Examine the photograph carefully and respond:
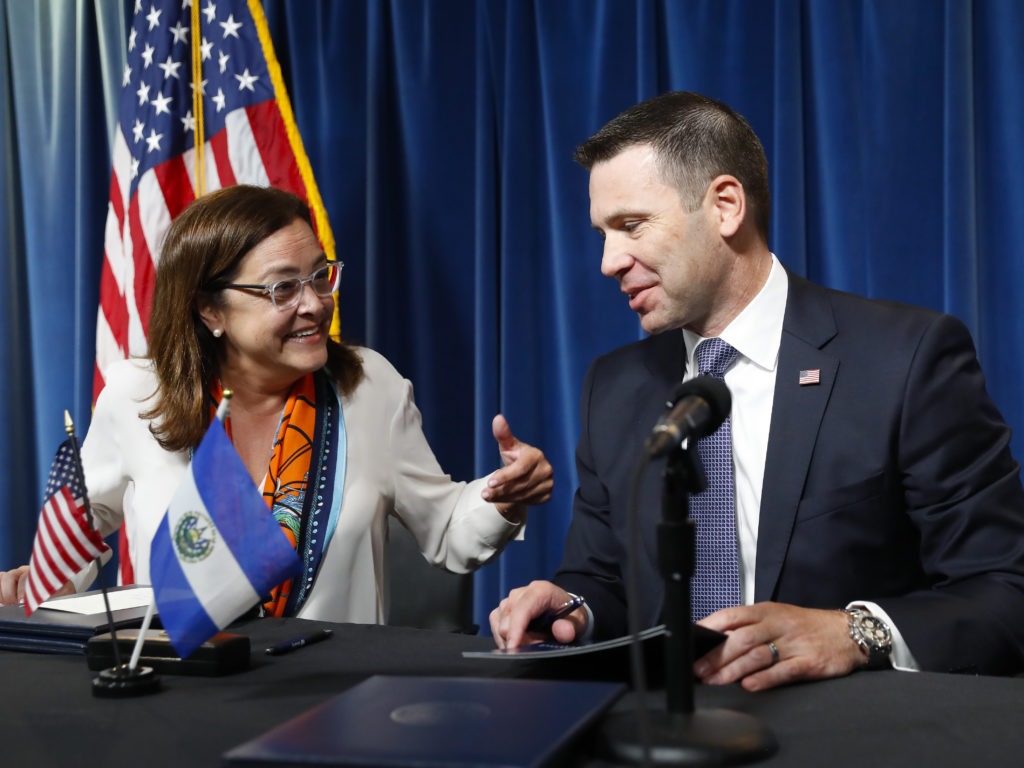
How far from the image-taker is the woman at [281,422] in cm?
229

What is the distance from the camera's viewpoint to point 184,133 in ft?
11.2

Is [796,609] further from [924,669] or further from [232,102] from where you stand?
[232,102]

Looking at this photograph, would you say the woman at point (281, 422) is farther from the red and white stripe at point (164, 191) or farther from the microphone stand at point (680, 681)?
the microphone stand at point (680, 681)

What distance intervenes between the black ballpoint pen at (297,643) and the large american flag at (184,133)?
193 centimetres

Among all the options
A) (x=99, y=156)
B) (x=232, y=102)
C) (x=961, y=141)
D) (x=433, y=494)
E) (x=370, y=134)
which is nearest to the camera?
(x=433, y=494)

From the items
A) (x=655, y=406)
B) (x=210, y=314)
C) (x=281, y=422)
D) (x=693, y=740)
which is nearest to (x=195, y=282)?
(x=210, y=314)

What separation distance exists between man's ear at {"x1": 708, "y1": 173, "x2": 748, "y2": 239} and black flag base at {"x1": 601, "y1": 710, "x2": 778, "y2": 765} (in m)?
1.14

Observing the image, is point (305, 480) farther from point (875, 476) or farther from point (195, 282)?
point (875, 476)

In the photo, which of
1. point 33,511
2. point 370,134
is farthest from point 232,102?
point 33,511

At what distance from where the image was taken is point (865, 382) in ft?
5.88

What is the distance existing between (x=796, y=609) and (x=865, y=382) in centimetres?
60

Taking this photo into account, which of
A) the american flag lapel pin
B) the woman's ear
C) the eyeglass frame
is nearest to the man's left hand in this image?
the american flag lapel pin

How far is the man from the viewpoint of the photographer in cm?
148

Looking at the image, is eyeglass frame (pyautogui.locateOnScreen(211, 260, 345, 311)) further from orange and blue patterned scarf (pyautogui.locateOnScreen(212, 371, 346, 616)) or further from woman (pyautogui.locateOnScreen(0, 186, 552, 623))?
orange and blue patterned scarf (pyautogui.locateOnScreen(212, 371, 346, 616))
